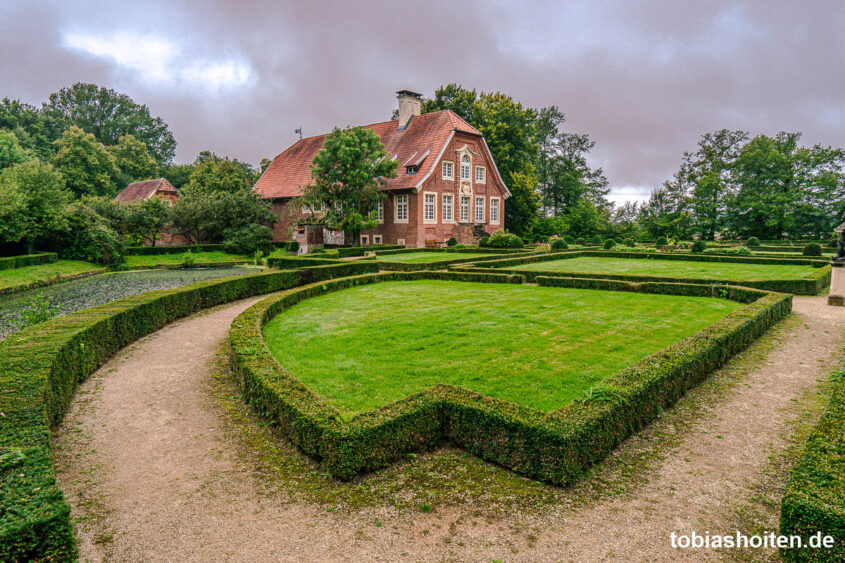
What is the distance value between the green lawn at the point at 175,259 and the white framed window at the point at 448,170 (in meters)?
15.6

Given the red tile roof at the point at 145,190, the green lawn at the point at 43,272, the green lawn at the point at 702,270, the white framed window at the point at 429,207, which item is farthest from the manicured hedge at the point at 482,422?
the red tile roof at the point at 145,190

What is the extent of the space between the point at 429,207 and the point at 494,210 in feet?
24.2

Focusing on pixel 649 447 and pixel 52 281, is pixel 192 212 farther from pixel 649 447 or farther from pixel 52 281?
pixel 649 447

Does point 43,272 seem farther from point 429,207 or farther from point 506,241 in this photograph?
point 506,241

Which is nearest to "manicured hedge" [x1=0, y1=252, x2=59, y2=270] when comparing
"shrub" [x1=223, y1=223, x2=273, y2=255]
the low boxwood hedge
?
"shrub" [x1=223, y1=223, x2=273, y2=255]

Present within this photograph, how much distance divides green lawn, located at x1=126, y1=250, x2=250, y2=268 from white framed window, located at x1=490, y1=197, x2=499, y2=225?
19.3 m

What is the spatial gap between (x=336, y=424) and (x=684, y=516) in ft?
Answer: 9.60

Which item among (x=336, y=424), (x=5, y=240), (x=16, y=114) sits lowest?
(x=336, y=424)

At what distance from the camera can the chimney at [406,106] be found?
39625mm

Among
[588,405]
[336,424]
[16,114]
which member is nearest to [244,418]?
[336,424]

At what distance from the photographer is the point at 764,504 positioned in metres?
3.84

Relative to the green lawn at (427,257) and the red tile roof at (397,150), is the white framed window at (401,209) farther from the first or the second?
the green lawn at (427,257)

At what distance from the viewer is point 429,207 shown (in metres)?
35.4

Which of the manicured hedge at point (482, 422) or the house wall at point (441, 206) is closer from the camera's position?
the manicured hedge at point (482, 422)
